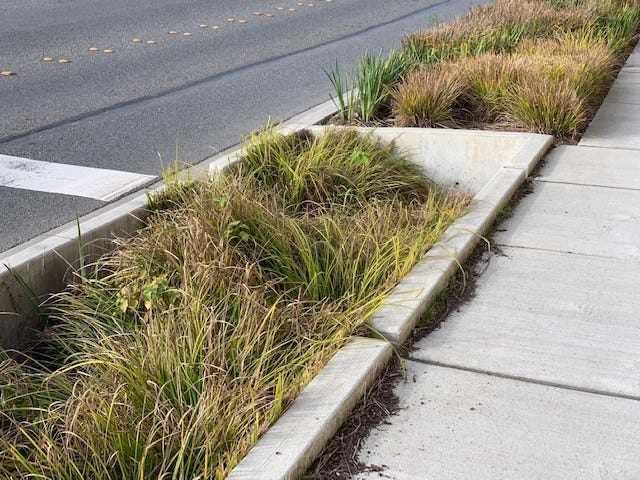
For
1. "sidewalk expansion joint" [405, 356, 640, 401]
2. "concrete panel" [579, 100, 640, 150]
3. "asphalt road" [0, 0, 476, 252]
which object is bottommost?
"sidewalk expansion joint" [405, 356, 640, 401]

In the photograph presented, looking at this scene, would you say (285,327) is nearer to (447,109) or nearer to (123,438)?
(123,438)

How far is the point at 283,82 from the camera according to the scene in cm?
979

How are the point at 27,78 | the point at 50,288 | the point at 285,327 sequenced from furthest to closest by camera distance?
the point at 27,78
the point at 50,288
the point at 285,327

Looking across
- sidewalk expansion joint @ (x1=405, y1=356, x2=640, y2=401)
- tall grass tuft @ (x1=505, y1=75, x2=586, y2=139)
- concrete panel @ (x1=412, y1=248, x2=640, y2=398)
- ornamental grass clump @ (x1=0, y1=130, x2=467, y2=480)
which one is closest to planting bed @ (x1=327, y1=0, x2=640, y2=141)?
tall grass tuft @ (x1=505, y1=75, x2=586, y2=139)

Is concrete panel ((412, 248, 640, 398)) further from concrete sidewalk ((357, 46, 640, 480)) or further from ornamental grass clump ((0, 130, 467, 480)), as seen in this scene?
ornamental grass clump ((0, 130, 467, 480))

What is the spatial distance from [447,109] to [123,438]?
485 cm

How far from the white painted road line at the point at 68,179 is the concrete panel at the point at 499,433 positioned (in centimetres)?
324

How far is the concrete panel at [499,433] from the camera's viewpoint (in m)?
2.86

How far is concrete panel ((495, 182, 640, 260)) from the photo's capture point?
474 centimetres

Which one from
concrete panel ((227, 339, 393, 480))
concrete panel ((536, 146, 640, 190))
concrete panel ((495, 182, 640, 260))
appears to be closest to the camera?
concrete panel ((227, 339, 393, 480))

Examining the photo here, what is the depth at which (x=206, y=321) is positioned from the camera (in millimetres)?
3533

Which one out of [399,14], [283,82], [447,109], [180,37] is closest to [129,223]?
[447,109]

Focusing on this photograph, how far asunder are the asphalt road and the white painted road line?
106mm

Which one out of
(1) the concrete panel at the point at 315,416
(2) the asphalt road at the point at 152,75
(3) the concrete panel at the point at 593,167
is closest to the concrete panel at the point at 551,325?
(1) the concrete panel at the point at 315,416
